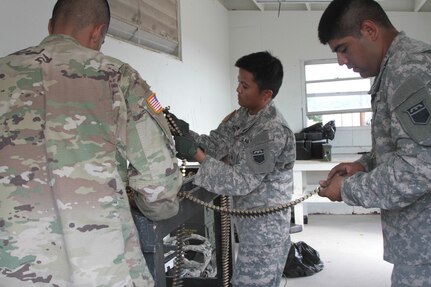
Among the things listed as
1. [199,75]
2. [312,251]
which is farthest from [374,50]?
[199,75]

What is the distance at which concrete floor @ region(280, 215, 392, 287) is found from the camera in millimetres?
3505

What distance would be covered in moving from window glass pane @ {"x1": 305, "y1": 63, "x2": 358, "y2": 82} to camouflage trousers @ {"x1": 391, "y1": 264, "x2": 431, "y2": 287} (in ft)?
16.9

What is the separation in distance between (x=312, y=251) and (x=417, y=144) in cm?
282

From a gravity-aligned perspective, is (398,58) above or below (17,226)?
above

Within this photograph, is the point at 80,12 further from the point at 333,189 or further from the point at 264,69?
the point at 264,69

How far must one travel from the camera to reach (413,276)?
133 centimetres

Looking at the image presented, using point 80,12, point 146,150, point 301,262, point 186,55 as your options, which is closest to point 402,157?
point 146,150

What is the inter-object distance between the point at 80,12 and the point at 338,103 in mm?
5416

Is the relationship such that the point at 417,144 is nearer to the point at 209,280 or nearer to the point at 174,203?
the point at 174,203

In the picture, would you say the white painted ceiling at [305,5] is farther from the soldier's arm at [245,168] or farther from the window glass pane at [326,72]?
the soldier's arm at [245,168]

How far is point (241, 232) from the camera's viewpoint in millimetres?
2105

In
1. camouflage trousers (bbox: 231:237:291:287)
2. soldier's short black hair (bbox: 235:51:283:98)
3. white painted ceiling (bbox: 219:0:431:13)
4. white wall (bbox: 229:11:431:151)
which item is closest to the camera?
camouflage trousers (bbox: 231:237:291:287)

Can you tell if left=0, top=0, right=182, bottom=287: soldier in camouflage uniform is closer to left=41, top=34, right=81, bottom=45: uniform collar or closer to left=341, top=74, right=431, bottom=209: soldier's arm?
left=41, top=34, right=81, bottom=45: uniform collar

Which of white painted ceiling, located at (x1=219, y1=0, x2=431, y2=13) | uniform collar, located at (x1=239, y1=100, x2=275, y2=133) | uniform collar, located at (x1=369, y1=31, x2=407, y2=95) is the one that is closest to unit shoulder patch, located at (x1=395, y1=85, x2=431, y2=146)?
uniform collar, located at (x1=369, y1=31, x2=407, y2=95)
